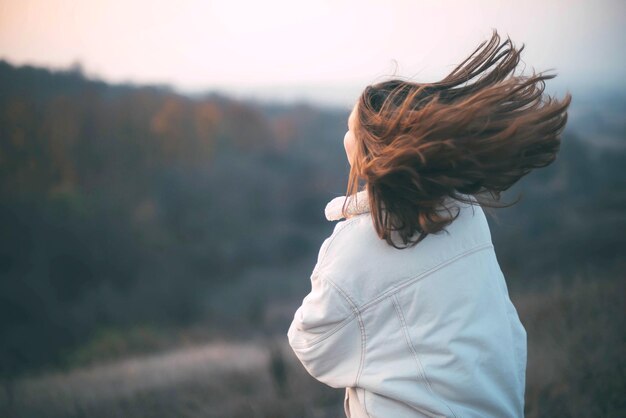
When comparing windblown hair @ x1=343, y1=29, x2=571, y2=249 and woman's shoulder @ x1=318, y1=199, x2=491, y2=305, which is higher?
windblown hair @ x1=343, y1=29, x2=571, y2=249

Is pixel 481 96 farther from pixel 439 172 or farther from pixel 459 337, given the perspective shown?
pixel 459 337

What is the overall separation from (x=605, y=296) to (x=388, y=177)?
4279 millimetres

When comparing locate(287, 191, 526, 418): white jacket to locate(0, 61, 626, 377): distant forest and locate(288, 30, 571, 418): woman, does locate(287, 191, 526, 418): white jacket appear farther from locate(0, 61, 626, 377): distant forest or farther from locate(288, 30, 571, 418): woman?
locate(0, 61, 626, 377): distant forest

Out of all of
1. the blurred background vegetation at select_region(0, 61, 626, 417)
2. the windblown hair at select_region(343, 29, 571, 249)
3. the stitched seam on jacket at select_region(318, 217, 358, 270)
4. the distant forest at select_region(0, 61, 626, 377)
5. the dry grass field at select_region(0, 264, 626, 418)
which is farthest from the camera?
the distant forest at select_region(0, 61, 626, 377)

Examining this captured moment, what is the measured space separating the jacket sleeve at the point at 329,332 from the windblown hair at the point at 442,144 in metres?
0.20

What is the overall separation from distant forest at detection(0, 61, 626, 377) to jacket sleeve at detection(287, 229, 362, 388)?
298 inches

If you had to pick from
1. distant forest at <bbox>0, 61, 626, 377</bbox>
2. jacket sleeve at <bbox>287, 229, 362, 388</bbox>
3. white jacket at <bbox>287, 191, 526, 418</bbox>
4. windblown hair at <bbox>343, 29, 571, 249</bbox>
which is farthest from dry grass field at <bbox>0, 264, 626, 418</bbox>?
distant forest at <bbox>0, 61, 626, 377</bbox>

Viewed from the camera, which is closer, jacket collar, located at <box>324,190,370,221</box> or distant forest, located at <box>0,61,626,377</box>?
jacket collar, located at <box>324,190,370,221</box>

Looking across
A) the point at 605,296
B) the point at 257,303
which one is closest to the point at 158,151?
the point at 257,303

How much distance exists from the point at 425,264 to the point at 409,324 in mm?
156

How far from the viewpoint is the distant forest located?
15.4 m

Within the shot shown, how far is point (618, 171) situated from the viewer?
55.4 ft

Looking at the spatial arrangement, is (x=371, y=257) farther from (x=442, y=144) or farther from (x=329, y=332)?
(x=442, y=144)

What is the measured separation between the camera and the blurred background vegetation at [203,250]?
430 cm
